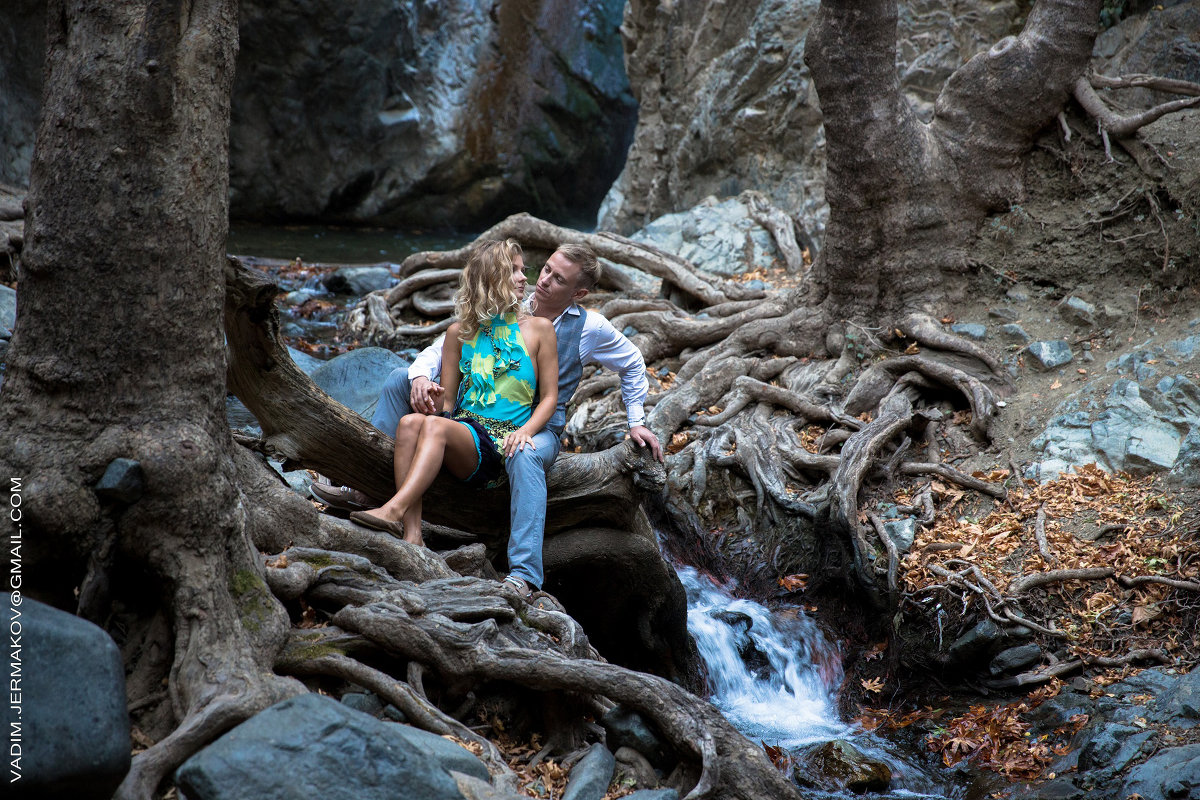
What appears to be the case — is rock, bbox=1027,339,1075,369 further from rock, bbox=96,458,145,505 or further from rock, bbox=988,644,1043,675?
rock, bbox=96,458,145,505

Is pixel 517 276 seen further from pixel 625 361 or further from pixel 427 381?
pixel 625 361

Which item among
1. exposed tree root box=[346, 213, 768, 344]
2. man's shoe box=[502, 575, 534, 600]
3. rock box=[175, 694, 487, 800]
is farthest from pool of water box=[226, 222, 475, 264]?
rock box=[175, 694, 487, 800]

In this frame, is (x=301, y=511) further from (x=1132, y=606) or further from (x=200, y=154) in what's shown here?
(x=1132, y=606)

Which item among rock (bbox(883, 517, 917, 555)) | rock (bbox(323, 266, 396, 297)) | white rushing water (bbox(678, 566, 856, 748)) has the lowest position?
white rushing water (bbox(678, 566, 856, 748))

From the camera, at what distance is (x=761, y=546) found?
6.95 meters

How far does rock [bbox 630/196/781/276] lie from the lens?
12.4m

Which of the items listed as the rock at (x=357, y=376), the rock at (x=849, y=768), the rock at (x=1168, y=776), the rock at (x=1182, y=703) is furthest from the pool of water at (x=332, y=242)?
the rock at (x=1168, y=776)

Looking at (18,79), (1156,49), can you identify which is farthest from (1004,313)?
(18,79)

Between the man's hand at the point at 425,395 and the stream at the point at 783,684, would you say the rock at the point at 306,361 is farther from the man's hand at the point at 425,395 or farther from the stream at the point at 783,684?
the man's hand at the point at 425,395

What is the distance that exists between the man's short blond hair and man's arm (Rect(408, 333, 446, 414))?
0.79 m

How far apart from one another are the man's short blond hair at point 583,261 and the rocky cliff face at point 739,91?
817 cm

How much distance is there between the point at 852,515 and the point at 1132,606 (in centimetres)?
177

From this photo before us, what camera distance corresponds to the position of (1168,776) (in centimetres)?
386

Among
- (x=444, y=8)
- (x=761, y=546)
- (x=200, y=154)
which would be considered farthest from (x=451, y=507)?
(x=444, y=8)
